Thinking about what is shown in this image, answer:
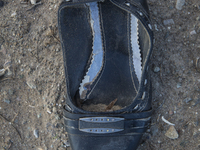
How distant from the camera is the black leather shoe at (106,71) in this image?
1309mm

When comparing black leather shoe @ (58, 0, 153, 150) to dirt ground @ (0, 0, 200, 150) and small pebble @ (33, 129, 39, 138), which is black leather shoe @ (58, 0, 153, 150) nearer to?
dirt ground @ (0, 0, 200, 150)

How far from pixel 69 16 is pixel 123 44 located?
0.51 m

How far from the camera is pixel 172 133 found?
1.58 m

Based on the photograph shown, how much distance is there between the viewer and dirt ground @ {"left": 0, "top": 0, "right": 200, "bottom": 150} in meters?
1.60

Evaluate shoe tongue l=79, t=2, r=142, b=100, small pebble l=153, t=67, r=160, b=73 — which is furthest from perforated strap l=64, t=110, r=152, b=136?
small pebble l=153, t=67, r=160, b=73

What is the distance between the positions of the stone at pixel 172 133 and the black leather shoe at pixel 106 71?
1.04ft

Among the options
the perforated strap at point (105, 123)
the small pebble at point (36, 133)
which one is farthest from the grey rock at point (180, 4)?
the small pebble at point (36, 133)

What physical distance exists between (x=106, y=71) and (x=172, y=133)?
2.45 ft

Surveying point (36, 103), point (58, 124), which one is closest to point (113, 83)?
point (58, 124)

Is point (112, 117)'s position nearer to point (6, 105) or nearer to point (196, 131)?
point (196, 131)

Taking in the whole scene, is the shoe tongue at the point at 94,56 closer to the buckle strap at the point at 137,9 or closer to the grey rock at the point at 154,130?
the buckle strap at the point at 137,9

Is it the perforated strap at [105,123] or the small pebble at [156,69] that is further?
the small pebble at [156,69]

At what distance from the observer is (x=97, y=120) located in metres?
1.30

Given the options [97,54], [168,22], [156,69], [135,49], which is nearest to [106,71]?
[97,54]
